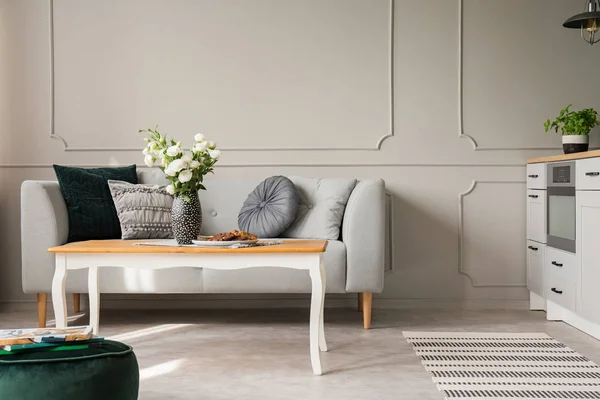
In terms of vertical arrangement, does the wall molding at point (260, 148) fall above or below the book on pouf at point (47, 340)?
above

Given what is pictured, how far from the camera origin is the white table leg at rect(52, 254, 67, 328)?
2.70m

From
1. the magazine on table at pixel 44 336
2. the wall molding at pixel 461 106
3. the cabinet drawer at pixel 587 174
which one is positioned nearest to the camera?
the magazine on table at pixel 44 336

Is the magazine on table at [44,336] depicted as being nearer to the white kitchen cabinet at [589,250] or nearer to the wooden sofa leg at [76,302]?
the wooden sofa leg at [76,302]

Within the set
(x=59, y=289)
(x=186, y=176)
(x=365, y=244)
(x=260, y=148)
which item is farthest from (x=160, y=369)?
(x=260, y=148)

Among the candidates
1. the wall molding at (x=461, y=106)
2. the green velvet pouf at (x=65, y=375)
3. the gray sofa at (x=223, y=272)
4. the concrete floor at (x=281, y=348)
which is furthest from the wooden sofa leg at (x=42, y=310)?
the wall molding at (x=461, y=106)

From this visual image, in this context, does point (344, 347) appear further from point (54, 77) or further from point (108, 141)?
point (54, 77)

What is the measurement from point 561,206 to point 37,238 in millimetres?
2777

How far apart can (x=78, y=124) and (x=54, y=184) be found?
728mm

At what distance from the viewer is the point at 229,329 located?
3.63 metres

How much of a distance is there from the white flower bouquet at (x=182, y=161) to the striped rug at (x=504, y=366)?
1.21 metres

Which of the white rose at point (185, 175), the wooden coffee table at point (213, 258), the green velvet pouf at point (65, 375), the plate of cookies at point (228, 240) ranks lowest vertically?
the green velvet pouf at point (65, 375)

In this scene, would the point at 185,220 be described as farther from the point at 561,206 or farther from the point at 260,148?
the point at 561,206

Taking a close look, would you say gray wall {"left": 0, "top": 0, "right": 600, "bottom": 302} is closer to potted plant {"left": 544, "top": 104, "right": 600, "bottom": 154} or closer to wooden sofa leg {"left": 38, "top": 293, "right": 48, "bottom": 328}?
potted plant {"left": 544, "top": 104, "right": 600, "bottom": 154}

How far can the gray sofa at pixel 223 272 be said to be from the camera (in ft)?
11.7
